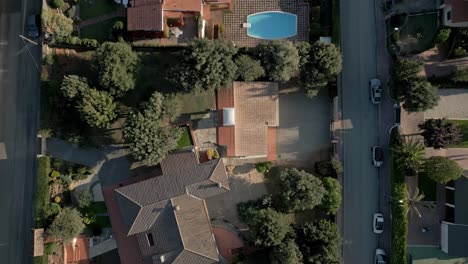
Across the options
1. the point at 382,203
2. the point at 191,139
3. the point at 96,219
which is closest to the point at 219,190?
the point at 191,139

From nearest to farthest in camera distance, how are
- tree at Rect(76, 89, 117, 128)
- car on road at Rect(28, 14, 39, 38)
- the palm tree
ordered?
tree at Rect(76, 89, 117, 128) → the palm tree → car on road at Rect(28, 14, 39, 38)

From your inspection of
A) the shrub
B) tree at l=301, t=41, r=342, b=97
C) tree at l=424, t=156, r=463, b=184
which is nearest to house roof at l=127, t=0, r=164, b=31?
tree at l=301, t=41, r=342, b=97

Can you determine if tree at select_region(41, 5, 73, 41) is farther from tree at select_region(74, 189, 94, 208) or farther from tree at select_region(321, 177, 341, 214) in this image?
tree at select_region(321, 177, 341, 214)

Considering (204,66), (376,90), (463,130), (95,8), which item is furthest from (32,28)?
(463,130)

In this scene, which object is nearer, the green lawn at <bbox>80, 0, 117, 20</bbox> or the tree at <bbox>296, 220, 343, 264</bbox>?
the tree at <bbox>296, 220, 343, 264</bbox>

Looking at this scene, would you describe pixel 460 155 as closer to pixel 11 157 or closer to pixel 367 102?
pixel 367 102

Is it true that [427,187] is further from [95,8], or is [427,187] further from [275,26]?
[95,8]

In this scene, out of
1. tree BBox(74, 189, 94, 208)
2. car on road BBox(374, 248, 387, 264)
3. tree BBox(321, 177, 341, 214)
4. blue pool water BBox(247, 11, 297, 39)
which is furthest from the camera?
blue pool water BBox(247, 11, 297, 39)
